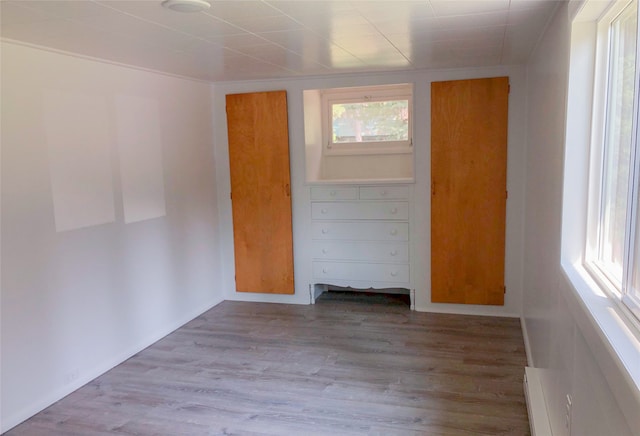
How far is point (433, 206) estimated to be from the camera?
414cm

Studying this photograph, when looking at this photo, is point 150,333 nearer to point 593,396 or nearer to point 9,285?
point 9,285

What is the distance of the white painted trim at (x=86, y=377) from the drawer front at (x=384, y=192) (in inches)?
72.9

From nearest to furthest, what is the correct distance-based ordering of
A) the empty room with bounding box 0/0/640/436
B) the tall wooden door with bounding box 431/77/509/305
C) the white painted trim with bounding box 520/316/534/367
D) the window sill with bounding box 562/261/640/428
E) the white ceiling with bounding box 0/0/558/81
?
the window sill with bounding box 562/261/640/428 → the empty room with bounding box 0/0/640/436 → the white ceiling with bounding box 0/0/558/81 → the white painted trim with bounding box 520/316/534/367 → the tall wooden door with bounding box 431/77/509/305

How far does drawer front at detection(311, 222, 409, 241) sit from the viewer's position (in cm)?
429

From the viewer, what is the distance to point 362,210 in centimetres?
435

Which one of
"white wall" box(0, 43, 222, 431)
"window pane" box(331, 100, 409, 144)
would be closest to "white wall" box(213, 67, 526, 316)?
"white wall" box(0, 43, 222, 431)

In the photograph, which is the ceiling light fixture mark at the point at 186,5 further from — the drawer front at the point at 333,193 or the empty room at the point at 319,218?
the drawer front at the point at 333,193

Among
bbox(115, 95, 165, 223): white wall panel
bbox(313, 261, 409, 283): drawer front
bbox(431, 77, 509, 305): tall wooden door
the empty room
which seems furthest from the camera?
bbox(313, 261, 409, 283): drawer front

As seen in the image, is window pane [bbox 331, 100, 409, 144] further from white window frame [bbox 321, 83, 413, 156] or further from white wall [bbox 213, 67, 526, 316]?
white wall [bbox 213, 67, 526, 316]

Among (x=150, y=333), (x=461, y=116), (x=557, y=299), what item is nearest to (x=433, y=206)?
(x=461, y=116)

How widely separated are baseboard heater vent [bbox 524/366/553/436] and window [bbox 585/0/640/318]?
0.85 m

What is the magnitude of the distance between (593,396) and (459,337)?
7.67 feet

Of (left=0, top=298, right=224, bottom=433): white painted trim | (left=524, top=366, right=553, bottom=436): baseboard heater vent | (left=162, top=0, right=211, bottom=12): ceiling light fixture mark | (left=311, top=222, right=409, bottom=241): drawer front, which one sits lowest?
(left=0, top=298, right=224, bottom=433): white painted trim

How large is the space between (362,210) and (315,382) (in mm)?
1768
